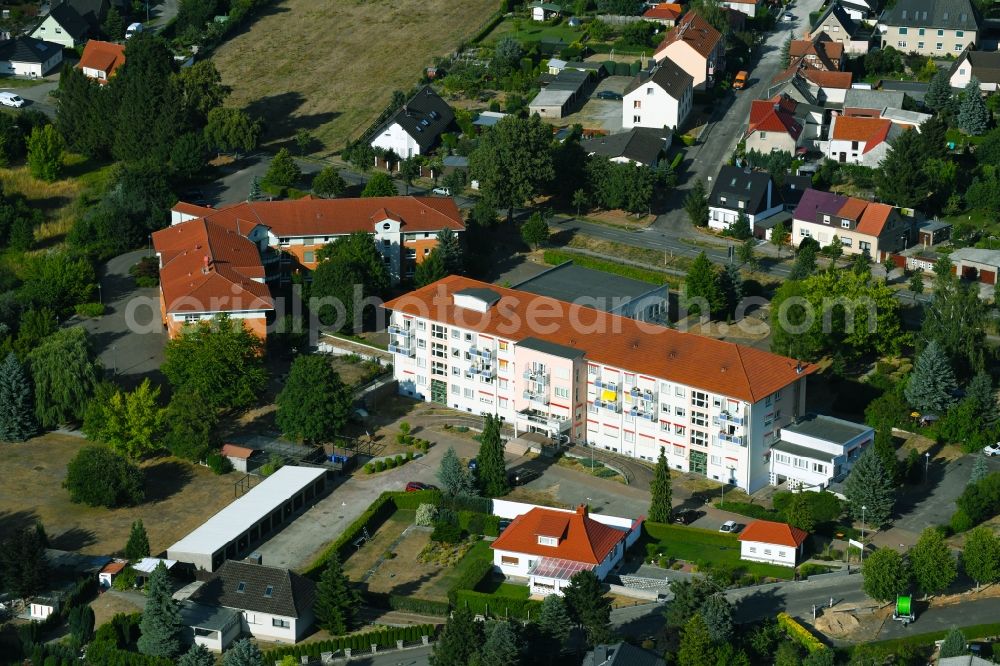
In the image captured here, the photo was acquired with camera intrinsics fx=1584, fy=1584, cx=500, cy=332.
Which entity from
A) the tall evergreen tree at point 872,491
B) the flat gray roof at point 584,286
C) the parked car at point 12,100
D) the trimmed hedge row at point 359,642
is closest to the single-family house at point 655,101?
the flat gray roof at point 584,286

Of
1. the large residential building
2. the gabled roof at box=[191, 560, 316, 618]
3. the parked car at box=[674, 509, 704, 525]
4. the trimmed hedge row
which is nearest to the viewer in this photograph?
the trimmed hedge row

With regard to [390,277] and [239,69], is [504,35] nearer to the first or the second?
[239,69]

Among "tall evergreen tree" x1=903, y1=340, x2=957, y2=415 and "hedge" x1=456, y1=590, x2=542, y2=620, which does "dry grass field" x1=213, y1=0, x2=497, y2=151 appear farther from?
"hedge" x1=456, y1=590, x2=542, y2=620

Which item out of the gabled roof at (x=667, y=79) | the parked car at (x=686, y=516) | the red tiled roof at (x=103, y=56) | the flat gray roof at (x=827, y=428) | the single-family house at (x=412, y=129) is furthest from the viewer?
the red tiled roof at (x=103, y=56)

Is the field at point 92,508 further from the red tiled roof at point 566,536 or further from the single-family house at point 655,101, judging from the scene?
the single-family house at point 655,101

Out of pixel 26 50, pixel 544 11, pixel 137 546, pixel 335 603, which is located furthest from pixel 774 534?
pixel 26 50

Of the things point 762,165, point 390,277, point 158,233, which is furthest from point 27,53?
point 762,165

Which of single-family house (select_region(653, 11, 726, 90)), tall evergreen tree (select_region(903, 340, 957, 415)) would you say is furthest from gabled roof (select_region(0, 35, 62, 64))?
tall evergreen tree (select_region(903, 340, 957, 415))
